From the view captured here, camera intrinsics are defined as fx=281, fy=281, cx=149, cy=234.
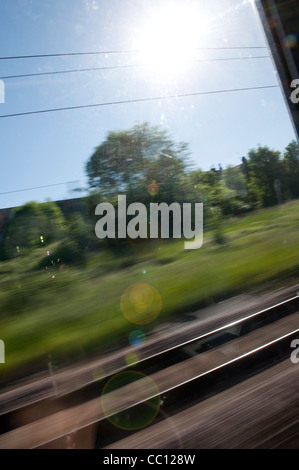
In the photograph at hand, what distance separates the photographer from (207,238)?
12.1 m

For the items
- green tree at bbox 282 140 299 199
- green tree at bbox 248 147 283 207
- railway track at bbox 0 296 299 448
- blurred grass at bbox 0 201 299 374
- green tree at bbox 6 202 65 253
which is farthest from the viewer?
green tree at bbox 282 140 299 199

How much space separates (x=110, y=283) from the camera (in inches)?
337

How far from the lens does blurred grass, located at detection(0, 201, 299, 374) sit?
516 cm

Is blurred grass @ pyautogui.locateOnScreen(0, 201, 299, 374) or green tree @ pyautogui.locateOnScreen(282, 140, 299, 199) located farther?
green tree @ pyautogui.locateOnScreen(282, 140, 299, 199)

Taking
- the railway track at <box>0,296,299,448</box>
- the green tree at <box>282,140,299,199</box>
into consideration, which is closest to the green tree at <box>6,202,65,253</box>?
the railway track at <box>0,296,299,448</box>

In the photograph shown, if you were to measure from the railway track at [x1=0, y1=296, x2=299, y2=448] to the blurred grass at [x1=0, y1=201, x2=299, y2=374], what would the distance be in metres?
1.14

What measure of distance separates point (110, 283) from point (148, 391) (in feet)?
18.0

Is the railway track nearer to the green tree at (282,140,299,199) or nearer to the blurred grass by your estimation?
the blurred grass

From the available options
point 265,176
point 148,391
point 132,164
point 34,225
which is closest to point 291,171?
point 265,176

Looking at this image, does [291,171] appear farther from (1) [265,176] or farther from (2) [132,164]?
(2) [132,164]

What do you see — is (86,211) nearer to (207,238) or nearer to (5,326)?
(207,238)

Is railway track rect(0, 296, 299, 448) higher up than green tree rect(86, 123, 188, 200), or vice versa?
green tree rect(86, 123, 188, 200)

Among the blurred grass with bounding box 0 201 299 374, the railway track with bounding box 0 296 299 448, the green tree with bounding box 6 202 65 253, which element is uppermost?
the green tree with bounding box 6 202 65 253
